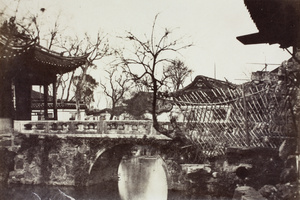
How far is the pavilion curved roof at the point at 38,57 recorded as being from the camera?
14.3m

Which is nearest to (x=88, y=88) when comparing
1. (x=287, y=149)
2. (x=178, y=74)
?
(x=178, y=74)

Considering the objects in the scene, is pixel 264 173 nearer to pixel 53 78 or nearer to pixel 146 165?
pixel 53 78

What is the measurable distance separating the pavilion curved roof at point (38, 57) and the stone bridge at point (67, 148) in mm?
2930

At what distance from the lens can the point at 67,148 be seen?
17688mm

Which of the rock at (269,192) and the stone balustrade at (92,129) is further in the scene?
the stone balustrade at (92,129)

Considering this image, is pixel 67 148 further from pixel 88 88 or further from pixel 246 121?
pixel 88 88

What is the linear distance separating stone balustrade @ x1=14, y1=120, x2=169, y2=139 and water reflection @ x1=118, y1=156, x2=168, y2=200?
15.0ft

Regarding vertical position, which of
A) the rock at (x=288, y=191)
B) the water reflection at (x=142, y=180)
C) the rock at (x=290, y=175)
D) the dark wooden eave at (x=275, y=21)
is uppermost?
the dark wooden eave at (x=275, y=21)

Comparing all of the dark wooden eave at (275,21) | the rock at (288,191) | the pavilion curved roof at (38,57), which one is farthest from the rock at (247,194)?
the pavilion curved roof at (38,57)

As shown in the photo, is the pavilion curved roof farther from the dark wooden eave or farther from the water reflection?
the dark wooden eave

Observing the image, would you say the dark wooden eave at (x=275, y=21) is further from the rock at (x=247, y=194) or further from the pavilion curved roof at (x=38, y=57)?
the pavilion curved roof at (x=38, y=57)

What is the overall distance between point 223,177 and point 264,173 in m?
2.45

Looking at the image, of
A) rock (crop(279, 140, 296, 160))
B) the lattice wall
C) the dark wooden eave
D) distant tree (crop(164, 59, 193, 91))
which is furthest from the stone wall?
distant tree (crop(164, 59, 193, 91))

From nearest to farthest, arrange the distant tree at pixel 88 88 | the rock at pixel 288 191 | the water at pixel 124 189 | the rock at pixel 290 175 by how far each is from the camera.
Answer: the rock at pixel 288 191, the rock at pixel 290 175, the water at pixel 124 189, the distant tree at pixel 88 88
